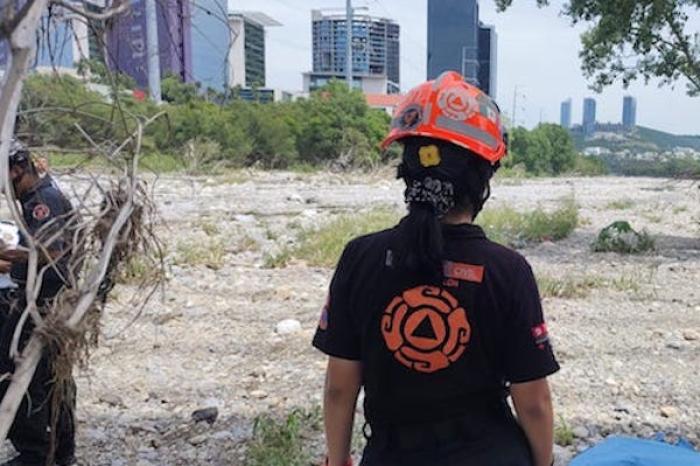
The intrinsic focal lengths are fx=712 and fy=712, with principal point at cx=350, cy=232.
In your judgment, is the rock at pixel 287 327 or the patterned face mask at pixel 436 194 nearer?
the patterned face mask at pixel 436 194

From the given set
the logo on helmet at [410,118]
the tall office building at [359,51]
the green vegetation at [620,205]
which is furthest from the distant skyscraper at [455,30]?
the logo on helmet at [410,118]

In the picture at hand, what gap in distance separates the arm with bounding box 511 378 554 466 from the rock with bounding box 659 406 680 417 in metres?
2.55

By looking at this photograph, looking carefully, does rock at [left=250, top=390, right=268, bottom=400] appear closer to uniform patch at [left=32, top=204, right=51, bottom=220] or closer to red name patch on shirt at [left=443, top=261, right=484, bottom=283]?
uniform patch at [left=32, top=204, right=51, bottom=220]

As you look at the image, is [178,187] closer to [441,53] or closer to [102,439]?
[441,53]

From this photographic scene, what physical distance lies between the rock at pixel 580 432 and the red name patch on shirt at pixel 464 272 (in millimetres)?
2422

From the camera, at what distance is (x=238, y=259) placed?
8.09 m

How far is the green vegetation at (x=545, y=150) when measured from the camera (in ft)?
120

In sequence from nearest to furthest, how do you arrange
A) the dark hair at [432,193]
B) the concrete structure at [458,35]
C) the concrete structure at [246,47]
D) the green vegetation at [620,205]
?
1. the dark hair at [432,193]
2. the concrete structure at [246,47]
3. the green vegetation at [620,205]
4. the concrete structure at [458,35]

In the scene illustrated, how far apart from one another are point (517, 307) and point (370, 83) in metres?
53.5

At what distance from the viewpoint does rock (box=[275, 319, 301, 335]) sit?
530 cm

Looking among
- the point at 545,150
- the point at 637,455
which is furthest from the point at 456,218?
the point at 545,150

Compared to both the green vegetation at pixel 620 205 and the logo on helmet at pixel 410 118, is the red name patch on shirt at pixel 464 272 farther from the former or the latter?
the green vegetation at pixel 620 205

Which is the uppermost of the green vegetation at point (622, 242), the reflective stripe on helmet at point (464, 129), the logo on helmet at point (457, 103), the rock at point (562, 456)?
the logo on helmet at point (457, 103)

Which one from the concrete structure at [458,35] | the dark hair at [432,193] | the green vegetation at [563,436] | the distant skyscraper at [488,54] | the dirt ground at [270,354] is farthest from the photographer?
the distant skyscraper at [488,54]
